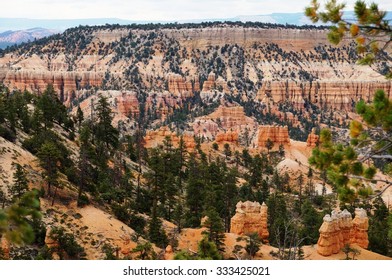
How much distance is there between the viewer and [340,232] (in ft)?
130

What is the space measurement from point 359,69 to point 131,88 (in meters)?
95.1

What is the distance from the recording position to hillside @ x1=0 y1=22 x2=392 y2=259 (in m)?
35.9

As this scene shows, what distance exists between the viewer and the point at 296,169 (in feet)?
280

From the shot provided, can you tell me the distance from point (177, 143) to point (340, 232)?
48.4 m

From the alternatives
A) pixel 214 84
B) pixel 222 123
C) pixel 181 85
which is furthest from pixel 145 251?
pixel 214 84

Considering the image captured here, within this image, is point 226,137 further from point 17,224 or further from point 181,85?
point 17,224

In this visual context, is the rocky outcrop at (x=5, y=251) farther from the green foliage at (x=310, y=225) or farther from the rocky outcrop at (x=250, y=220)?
the green foliage at (x=310, y=225)

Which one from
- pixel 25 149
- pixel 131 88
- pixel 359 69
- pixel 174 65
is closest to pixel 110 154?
pixel 25 149

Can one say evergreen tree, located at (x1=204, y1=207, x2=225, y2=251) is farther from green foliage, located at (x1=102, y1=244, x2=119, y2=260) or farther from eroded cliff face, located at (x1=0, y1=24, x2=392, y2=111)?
eroded cliff face, located at (x1=0, y1=24, x2=392, y2=111)

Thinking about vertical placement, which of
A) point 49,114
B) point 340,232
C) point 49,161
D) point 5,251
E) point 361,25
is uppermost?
point 361,25

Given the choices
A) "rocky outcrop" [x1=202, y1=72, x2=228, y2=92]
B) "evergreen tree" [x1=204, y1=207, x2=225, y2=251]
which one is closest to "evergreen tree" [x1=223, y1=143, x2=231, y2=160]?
"evergreen tree" [x1=204, y1=207, x2=225, y2=251]

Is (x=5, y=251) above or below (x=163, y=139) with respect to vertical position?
above

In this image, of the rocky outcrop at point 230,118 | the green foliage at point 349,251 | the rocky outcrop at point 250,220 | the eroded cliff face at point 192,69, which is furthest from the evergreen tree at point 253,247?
the eroded cliff face at point 192,69

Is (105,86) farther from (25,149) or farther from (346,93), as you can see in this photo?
(25,149)
